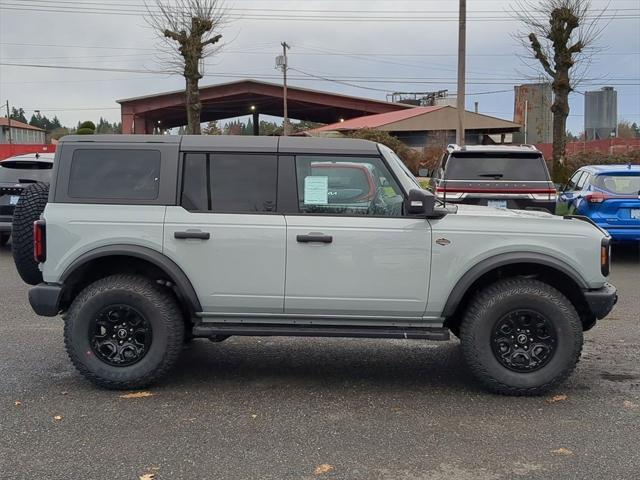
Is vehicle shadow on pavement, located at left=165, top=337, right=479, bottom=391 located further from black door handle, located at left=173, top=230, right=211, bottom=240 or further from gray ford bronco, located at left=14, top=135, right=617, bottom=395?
black door handle, located at left=173, top=230, right=211, bottom=240

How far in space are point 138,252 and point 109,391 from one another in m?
1.08

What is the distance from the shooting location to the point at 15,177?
37.4 feet

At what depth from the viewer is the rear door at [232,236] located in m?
A: 4.77

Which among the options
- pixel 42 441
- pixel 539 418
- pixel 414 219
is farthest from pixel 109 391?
pixel 539 418

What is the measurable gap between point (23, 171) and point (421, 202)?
9.02 meters

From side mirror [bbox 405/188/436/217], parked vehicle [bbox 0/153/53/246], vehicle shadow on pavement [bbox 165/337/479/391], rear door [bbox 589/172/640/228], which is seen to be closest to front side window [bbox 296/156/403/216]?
side mirror [bbox 405/188/436/217]

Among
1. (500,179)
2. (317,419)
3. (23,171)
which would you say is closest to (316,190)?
(317,419)

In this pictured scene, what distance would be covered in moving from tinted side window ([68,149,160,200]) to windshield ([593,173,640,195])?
8180mm

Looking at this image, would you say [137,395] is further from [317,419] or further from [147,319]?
[317,419]

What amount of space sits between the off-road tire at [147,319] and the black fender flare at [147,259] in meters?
0.20

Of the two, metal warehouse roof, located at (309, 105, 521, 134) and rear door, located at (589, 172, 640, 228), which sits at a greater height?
metal warehouse roof, located at (309, 105, 521, 134)

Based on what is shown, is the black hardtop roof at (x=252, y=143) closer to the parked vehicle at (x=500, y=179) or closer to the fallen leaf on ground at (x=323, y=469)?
the fallen leaf on ground at (x=323, y=469)

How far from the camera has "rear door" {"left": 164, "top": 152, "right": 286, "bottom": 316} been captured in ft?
15.6

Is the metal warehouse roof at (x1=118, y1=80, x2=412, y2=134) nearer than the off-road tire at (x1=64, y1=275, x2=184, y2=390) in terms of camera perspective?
No
